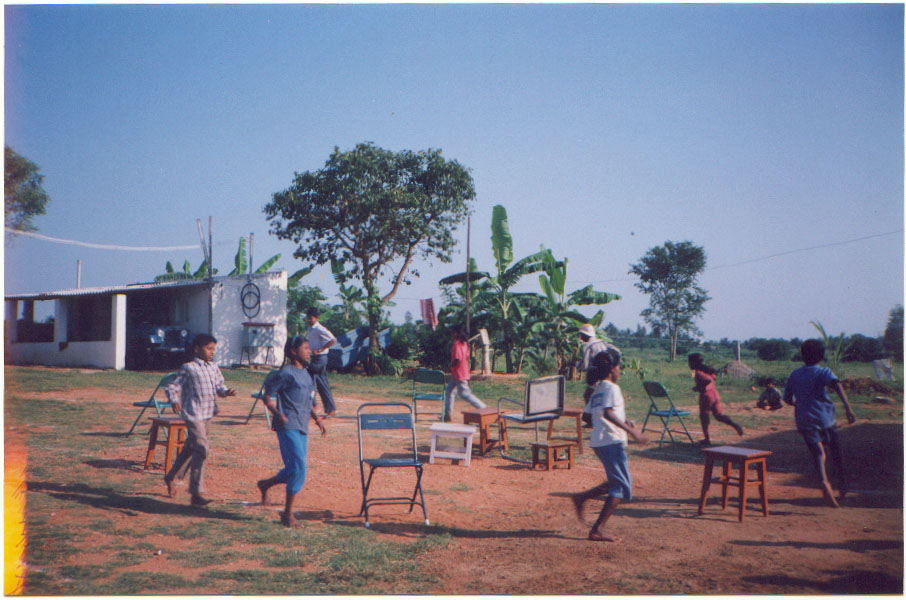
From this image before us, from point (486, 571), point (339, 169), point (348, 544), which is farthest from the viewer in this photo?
point (339, 169)

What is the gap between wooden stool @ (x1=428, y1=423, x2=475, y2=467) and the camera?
27.2ft

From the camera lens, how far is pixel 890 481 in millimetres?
7785

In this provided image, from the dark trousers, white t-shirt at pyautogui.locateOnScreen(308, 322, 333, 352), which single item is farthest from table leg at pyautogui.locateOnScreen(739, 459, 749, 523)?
white t-shirt at pyautogui.locateOnScreen(308, 322, 333, 352)

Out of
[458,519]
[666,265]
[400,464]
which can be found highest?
[666,265]

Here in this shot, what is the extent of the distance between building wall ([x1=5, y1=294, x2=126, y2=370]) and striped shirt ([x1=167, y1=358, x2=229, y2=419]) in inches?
629

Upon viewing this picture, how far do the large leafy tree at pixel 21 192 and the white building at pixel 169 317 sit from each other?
8111mm

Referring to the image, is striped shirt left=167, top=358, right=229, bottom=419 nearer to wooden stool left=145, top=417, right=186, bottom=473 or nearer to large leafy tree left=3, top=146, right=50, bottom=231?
wooden stool left=145, top=417, right=186, bottom=473

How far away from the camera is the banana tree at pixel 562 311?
20.0m

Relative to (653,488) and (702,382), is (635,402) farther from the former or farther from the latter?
(653,488)

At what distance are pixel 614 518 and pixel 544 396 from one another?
8.02 feet

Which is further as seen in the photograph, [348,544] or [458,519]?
[458,519]

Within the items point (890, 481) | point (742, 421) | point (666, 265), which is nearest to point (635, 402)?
point (742, 421)

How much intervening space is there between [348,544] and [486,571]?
1184 millimetres

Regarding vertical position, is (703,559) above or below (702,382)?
below
